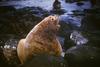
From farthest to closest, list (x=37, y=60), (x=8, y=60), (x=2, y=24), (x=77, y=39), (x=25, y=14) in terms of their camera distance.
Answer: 1. (x=25, y=14)
2. (x=2, y=24)
3. (x=77, y=39)
4. (x=8, y=60)
5. (x=37, y=60)

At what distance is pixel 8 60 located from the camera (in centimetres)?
457

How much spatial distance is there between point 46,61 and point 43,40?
1.21 feet

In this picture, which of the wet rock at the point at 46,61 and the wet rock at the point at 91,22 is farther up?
the wet rock at the point at 46,61

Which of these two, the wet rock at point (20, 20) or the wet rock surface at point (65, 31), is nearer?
the wet rock surface at point (65, 31)

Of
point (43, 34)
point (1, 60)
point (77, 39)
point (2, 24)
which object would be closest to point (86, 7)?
point (2, 24)

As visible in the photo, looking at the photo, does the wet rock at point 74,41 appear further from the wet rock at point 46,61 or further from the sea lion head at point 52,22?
the wet rock at point 46,61

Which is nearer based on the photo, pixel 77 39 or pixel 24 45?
pixel 24 45

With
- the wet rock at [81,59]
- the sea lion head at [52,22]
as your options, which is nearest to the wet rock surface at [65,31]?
the wet rock at [81,59]

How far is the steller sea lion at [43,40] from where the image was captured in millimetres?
3678

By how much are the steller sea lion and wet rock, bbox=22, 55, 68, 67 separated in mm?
163

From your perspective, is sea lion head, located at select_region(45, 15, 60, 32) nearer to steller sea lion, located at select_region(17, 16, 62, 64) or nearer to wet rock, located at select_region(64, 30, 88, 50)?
steller sea lion, located at select_region(17, 16, 62, 64)

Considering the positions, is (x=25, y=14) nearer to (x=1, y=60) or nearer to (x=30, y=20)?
(x=30, y=20)

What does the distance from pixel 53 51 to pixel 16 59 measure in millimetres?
793

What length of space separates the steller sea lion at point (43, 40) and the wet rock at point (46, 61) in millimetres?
163
